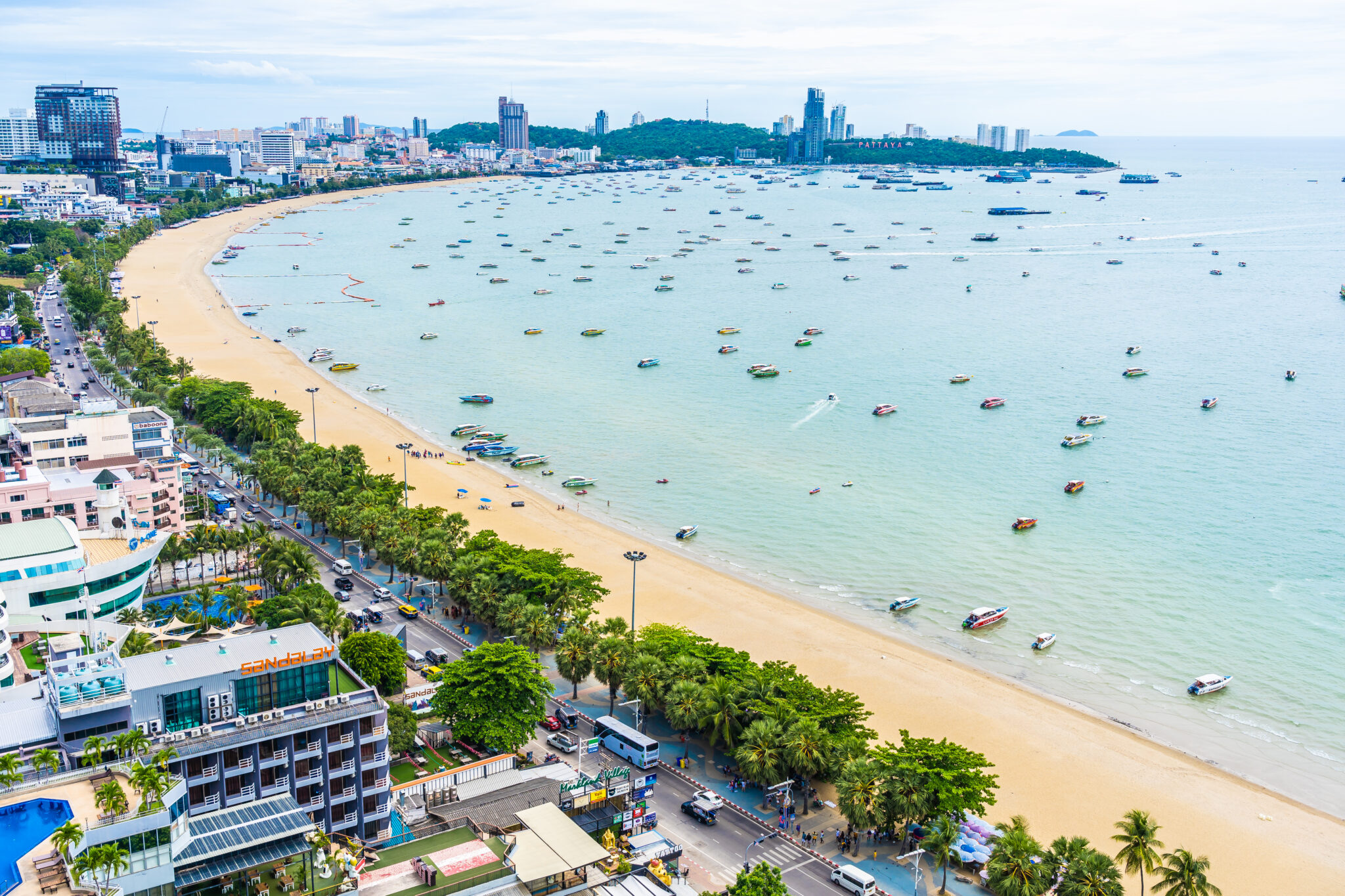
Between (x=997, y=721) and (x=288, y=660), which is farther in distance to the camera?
(x=997, y=721)

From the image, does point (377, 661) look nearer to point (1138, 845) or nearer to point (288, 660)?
point (288, 660)

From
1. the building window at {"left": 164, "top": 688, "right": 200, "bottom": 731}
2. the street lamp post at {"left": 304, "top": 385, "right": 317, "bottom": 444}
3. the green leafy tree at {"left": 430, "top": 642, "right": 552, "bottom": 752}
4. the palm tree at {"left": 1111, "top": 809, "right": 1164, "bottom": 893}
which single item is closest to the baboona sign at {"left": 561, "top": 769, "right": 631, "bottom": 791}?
the green leafy tree at {"left": 430, "top": 642, "right": 552, "bottom": 752}

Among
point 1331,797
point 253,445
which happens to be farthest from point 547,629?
point 253,445

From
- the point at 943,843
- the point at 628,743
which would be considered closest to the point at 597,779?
the point at 628,743

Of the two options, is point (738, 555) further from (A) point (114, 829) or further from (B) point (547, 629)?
(A) point (114, 829)

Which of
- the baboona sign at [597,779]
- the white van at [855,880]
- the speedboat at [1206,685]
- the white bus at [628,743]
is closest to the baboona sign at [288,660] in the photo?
the baboona sign at [597,779]

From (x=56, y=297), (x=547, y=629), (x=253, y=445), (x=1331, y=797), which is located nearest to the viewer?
(x=1331, y=797)
